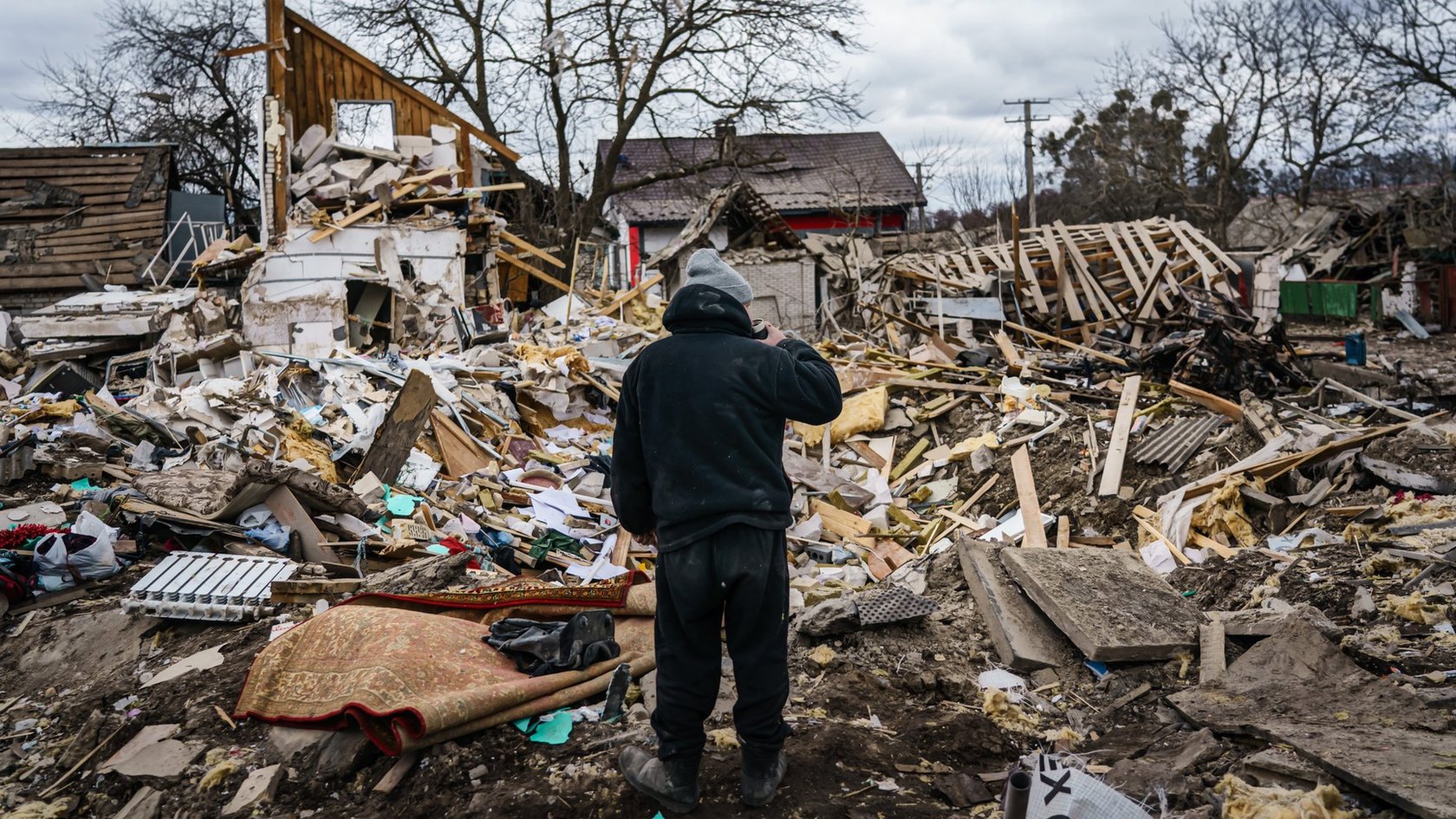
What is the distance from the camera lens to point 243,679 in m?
4.02

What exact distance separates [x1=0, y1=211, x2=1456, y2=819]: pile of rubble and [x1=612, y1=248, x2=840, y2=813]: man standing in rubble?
26 centimetres

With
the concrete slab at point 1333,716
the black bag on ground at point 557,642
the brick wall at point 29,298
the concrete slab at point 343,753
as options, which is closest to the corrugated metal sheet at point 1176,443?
the concrete slab at point 1333,716

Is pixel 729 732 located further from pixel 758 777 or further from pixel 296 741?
pixel 296 741

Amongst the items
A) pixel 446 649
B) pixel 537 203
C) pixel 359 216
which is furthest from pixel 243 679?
pixel 537 203

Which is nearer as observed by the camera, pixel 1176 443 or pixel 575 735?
pixel 575 735

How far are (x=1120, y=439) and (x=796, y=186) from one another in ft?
78.4

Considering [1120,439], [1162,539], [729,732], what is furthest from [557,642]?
[1120,439]

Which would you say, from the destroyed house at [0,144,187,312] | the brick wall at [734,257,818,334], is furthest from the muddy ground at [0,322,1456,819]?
the brick wall at [734,257,818,334]

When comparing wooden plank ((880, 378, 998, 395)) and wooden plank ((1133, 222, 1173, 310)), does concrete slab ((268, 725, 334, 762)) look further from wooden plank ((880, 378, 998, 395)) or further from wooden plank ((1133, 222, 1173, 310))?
wooden plank ((1133, 222, 1173, 310))

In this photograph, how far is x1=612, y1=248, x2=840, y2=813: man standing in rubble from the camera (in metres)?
2.88

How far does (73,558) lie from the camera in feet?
17.1

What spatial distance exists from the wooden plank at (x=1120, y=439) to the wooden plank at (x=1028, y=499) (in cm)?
54

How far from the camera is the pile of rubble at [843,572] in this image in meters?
3.26

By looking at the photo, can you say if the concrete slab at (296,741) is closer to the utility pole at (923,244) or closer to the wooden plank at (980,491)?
the wooden plank at (980,491)
